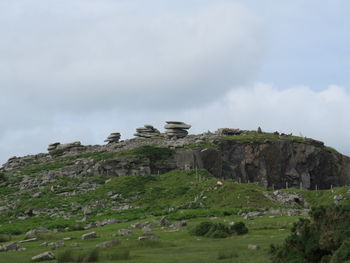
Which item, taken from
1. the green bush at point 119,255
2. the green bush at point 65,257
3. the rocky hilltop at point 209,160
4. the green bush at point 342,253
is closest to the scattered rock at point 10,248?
the green bush at point 65,257

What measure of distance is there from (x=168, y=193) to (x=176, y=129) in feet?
133

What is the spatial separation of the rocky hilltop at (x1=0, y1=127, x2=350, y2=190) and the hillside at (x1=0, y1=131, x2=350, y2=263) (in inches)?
6.7

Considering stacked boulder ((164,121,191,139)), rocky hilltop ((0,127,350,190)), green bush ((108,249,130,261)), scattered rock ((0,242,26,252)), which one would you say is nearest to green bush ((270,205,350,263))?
green bush ((108,249,130,261))

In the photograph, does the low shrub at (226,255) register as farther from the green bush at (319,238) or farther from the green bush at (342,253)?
the green bush at (342,253)

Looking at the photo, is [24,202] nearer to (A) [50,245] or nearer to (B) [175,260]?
(A) [50,245]

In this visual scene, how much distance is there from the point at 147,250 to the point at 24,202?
34.6m

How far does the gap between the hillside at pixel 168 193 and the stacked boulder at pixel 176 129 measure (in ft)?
14.9

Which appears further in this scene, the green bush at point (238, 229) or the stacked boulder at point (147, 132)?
the stacked boulder at point (147, 132)

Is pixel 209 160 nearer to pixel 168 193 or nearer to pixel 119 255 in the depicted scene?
pixel 168 193

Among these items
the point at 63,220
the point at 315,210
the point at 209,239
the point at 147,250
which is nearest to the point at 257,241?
the point at 209,239

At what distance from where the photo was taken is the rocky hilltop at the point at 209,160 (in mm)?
72681

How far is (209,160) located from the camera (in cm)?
7662

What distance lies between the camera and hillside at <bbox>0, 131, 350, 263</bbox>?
27562mm

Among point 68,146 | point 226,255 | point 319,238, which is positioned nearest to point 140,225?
point 226,255
